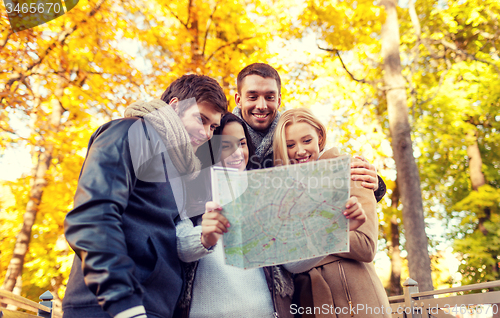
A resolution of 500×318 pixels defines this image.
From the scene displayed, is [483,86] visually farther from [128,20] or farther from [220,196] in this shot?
[220,196]

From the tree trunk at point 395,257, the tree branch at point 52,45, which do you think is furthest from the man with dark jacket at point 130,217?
the tree trunk at point 395,257

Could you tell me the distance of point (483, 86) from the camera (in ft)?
32.1

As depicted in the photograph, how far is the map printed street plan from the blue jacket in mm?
251

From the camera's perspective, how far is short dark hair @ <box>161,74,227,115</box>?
1934 mm

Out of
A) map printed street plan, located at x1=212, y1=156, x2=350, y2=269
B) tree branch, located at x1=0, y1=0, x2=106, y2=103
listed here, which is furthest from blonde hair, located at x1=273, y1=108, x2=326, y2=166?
tree branch, located at x1=0, y1=0, x2=106, y2=103

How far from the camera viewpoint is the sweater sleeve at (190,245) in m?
1.63

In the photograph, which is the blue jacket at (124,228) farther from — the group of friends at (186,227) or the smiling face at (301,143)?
the smiling face at (301,143)

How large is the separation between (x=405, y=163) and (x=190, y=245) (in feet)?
19.1

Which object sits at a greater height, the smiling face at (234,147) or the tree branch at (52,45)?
the tree branch at (52,45)

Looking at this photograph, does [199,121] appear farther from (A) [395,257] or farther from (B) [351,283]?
(A) [395,257]

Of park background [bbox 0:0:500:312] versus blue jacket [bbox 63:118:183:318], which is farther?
park background [bbox 0:0:500:312]

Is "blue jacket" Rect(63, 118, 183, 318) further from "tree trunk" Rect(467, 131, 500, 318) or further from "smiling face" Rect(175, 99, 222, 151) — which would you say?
"tree trunk" Rect(467, 131, 500, 318)

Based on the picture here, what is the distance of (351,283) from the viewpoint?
6.14ft

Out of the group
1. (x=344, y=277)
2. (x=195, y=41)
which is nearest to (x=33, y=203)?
(x=195, y=41)
